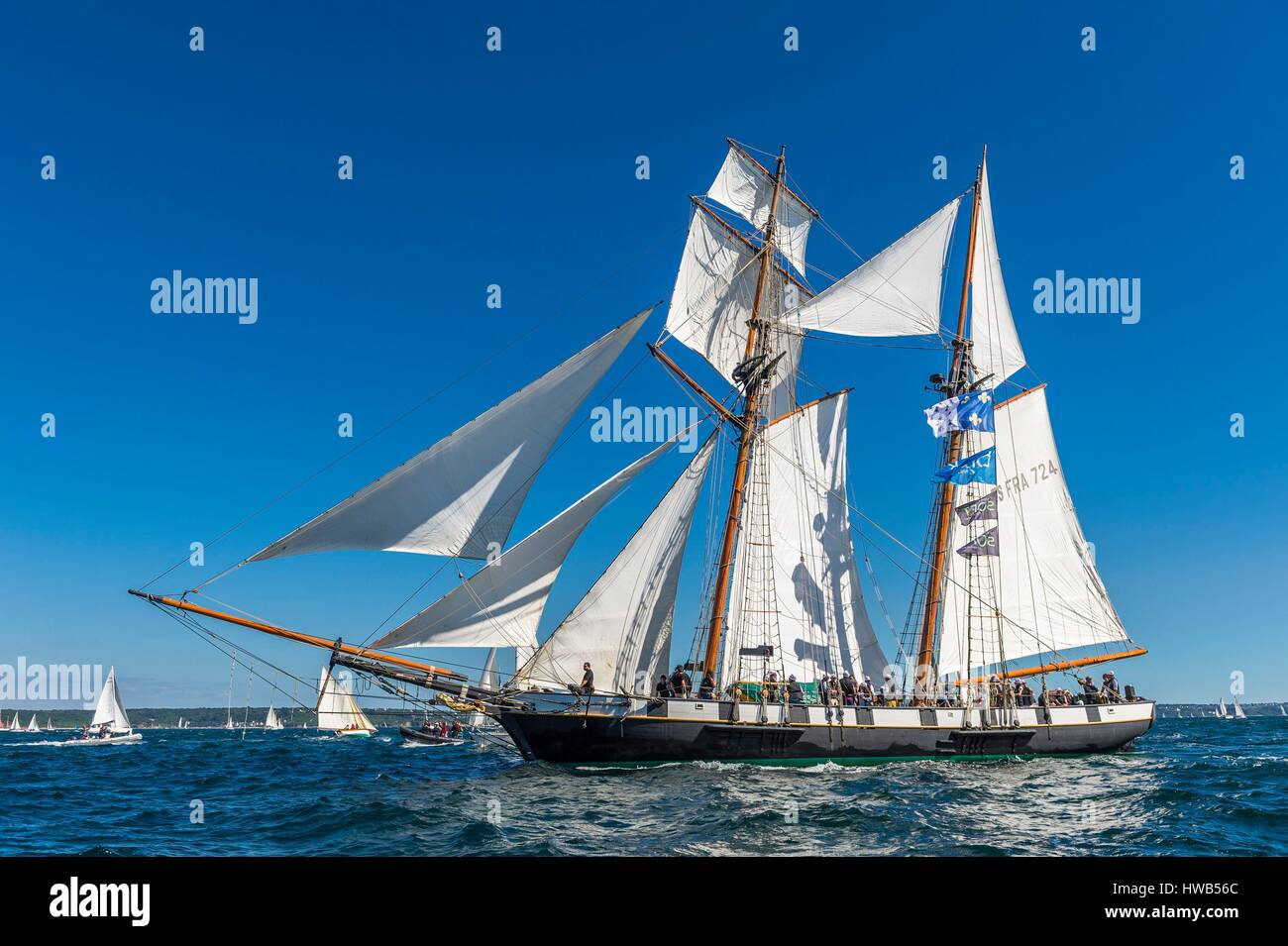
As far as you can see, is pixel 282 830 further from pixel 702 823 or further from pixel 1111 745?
pixel 1111 745

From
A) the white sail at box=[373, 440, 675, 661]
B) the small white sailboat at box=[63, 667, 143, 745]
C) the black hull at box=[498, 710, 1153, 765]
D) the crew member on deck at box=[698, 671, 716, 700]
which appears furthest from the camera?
the small white sailboat at box=[63, 667, 143, 745]

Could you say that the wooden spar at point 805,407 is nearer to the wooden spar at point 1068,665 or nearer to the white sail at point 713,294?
the white sail at point 713,294

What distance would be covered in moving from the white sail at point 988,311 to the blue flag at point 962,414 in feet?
24.7

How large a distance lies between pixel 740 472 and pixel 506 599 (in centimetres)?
1454

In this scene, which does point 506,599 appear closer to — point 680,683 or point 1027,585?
point 680,683

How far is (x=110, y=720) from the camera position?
78.2 m

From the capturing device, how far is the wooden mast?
35344mm

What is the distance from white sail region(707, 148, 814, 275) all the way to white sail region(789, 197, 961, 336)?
5.70 m

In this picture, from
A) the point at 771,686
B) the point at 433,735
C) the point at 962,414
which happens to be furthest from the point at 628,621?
the point at 433,735

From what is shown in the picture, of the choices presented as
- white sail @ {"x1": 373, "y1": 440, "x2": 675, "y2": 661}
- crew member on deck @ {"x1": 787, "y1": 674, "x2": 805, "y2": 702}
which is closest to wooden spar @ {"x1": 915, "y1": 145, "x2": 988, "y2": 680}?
crew member on deck @ {"x1": 787, "y1": 674, "x2": 805, "y2": 702}

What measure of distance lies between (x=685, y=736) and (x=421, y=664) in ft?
32.0

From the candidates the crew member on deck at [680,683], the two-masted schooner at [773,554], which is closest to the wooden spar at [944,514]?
the two-masted schooner at [773,554]

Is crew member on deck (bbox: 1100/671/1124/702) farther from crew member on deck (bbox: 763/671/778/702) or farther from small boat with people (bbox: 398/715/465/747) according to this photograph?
small boat with people (bbox: 398/715/465/747)
